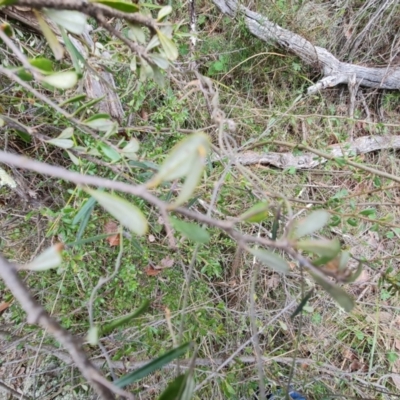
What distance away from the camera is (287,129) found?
1.71 metres

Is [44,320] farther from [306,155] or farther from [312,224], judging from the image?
[306,155]

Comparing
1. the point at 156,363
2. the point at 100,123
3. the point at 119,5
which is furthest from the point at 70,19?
the point at 156,363

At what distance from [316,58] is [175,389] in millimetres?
1715

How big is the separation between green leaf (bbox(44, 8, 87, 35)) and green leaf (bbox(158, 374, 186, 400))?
0.38 m

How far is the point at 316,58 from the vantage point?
1.77 m

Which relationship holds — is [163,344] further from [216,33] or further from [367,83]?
[367,83]

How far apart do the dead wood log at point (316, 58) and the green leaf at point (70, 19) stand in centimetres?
143

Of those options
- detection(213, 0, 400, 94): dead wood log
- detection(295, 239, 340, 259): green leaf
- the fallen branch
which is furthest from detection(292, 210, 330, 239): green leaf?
detection(213, 0, 400, 94): dead wood log

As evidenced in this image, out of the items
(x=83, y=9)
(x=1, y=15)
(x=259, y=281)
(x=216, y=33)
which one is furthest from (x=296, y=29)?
(x=83, y=9)

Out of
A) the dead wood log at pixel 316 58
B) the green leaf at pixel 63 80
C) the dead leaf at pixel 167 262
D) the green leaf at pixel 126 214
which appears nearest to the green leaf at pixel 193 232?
the green leaf at pixel 126 214

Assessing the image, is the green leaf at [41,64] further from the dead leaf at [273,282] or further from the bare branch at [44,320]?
the dead leaf at [273,282]

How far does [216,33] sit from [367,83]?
0.77 metres

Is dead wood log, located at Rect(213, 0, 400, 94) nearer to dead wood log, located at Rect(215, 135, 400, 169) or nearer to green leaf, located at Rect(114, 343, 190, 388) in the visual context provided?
dead wood log, located at Rect(215, 135, 400, 169)

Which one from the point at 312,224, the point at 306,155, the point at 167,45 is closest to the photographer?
the point at 312,224
